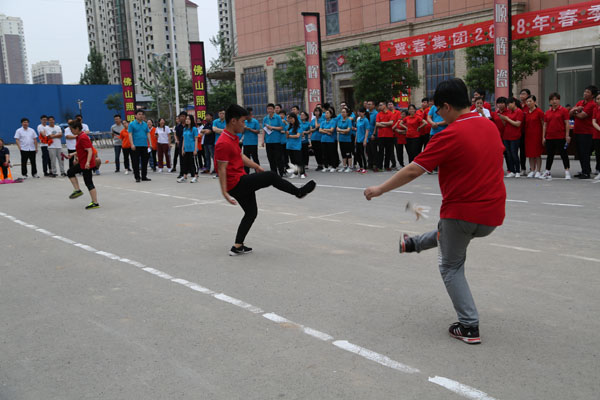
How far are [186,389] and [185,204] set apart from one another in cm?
816

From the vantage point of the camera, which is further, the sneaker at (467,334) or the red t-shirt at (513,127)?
the red t-shirt at (513,127)

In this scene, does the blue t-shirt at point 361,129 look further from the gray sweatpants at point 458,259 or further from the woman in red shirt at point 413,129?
the gray sweatpants at point 458,259

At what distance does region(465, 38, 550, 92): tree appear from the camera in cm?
2544

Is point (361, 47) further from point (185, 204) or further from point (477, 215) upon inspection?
point (477, 215)

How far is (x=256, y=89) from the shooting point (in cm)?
5147

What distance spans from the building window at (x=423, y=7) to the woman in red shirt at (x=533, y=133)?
2483 centimetres

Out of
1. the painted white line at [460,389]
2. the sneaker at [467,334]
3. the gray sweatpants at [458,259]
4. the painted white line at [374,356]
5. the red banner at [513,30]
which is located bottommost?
the painted white line at [374,356]

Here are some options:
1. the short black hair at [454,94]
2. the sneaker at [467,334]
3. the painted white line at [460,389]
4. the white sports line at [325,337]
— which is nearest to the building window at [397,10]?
the white sports line at [325,337]

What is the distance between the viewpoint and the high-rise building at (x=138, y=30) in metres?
124

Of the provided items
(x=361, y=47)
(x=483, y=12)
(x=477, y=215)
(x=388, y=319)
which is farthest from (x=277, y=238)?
(x=483, y=12)

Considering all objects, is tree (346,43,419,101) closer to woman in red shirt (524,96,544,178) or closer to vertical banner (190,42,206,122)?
vertical banner (190,42,206,122)

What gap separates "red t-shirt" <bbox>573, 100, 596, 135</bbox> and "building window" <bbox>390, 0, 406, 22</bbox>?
27.0 metres

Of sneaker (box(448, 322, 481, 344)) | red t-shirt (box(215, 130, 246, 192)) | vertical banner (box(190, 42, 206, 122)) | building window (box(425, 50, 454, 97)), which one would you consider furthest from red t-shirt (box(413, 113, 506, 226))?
A: building window (box(425, 50, 454, 97))

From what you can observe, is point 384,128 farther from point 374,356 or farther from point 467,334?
point 374,356
